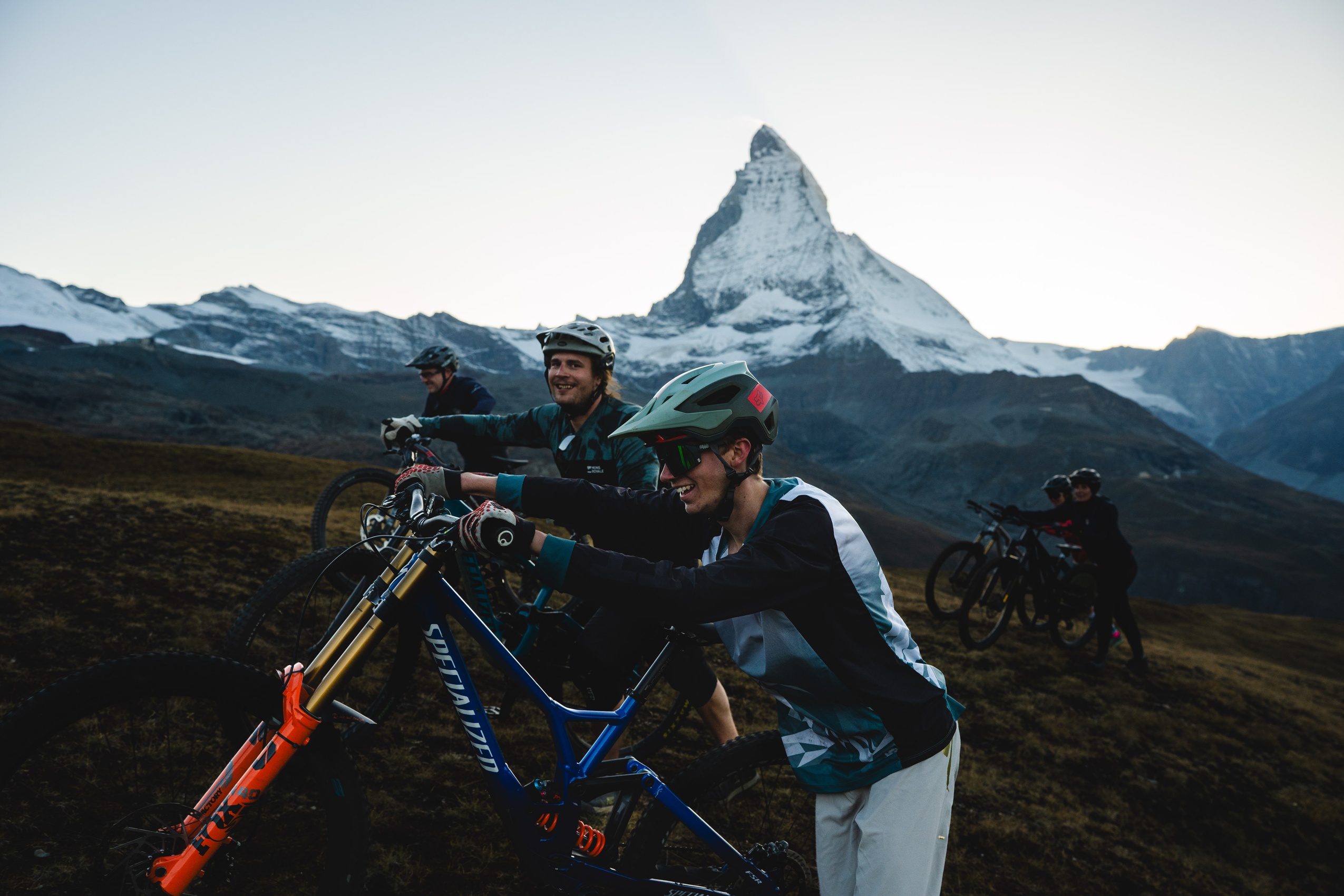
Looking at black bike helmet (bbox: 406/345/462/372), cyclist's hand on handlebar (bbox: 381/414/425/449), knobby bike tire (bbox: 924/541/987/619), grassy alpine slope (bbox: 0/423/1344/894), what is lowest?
grassy alpine slope (bbox: 0/423/1344/894)

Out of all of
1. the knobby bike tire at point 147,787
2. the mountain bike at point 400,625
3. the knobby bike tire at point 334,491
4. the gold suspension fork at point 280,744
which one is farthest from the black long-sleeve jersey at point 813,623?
the knobby bike tire at point 334,491

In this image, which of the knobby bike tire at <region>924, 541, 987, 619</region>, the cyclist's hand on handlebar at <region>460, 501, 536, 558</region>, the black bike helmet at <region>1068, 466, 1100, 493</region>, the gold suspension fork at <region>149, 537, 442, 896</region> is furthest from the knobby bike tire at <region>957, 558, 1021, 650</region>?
the gold suspension fork at <region>149, 537, 442, 896</region>

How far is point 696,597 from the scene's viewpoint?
2795 mm

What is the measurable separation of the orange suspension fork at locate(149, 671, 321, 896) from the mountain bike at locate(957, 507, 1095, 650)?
35.5 feet

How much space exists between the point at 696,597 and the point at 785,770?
1.67 meters

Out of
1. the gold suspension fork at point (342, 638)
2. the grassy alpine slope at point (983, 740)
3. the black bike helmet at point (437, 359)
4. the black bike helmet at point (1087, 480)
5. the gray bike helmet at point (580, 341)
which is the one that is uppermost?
the gray bike helmet at point (580, 341)

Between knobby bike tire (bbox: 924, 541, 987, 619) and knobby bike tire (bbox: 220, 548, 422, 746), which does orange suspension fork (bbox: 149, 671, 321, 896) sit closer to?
knobby bike tire (bbox: 220, 548, 422, 746)

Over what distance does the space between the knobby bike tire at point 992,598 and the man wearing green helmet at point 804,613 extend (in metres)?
9.01

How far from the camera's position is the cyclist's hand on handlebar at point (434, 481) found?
3.67 metres

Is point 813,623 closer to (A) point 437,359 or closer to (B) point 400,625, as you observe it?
(B) point 400,625

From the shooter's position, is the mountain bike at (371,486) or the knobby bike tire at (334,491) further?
the knobby bike tire at (334,491)

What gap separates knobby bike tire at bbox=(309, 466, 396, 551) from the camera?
820cm

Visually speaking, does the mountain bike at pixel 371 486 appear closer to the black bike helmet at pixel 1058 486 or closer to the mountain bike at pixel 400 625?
the mountain bike at pixel 400 625

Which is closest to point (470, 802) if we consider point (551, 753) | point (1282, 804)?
point (551, 753)
